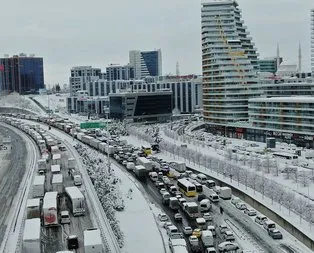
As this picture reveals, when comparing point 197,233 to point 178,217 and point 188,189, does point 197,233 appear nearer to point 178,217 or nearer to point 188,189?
point 178,217

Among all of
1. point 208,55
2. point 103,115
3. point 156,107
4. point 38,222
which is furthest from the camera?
point 103,115

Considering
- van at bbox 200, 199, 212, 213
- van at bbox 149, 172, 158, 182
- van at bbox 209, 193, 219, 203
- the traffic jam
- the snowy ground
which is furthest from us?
van at bbox 149, 172, 158, 182

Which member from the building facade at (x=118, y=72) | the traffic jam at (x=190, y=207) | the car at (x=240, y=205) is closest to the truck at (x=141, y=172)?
the traffic jam at (x=190, y=207)

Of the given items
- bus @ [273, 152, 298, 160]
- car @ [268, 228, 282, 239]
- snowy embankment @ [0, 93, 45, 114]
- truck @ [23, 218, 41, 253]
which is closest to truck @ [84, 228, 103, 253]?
truck @ [23, 218, 41, 253]

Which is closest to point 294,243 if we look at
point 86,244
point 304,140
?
point 86,244

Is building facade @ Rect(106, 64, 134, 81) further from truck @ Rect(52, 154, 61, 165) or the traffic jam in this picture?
truck @ Rect(52, 154, 61, 165)

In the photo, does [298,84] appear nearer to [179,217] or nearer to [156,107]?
[156,107]

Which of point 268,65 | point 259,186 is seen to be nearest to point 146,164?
point 259,186
